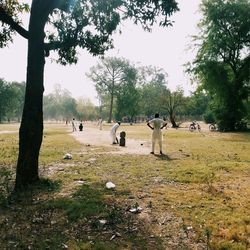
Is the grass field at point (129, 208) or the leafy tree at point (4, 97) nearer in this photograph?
the grass field at point (129, 208)

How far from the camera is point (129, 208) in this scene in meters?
9.42

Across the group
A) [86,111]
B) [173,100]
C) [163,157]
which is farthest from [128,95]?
[163,157]

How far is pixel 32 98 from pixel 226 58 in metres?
44.2

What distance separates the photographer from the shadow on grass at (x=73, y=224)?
7320mm

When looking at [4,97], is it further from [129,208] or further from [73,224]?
[73,224]

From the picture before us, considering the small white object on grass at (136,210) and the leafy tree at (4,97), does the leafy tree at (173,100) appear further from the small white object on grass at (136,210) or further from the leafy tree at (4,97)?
the leafy tree at (4,97)

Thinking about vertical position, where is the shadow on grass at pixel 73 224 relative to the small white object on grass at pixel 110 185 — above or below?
below

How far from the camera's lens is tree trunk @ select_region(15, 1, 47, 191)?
11516mm

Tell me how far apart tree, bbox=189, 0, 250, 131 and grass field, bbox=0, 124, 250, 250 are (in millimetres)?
37018

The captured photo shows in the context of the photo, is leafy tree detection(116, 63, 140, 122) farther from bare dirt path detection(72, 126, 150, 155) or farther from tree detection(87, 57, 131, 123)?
bare dirt path detection(72, 126, 150, 155)

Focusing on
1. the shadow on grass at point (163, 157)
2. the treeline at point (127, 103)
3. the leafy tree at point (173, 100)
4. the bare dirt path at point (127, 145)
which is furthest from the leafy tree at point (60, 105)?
the shadow on grass at point (163, 157)

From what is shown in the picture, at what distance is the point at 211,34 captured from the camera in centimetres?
5097

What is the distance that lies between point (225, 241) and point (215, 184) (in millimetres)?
5014

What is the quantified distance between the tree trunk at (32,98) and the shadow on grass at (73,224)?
1380 millimetres
